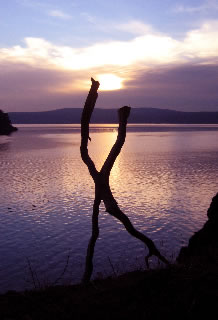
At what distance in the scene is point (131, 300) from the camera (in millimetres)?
8461

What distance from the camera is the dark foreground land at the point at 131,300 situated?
25.6 ft

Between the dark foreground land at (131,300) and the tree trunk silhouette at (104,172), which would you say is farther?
the tree trunk silhouette at (104,172)

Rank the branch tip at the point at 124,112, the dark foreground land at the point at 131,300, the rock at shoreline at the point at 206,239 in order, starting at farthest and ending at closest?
the rock at shoreline at the point at 206,239, the branch tip at the point at 124,112, the dark foreground land at the point at 131,300

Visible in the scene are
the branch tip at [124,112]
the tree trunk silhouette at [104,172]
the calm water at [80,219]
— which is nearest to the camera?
the tree trunk silhouette at [104,172]

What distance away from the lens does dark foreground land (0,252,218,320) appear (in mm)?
7789

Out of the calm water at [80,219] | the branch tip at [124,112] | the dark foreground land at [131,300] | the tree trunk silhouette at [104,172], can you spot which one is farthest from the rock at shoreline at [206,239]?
the branch tip at [124,112]

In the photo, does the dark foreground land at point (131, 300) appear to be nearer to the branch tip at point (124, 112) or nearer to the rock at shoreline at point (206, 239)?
the branch tip at point (124, 112)

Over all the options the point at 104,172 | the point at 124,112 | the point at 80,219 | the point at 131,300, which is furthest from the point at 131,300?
the point at 80,219

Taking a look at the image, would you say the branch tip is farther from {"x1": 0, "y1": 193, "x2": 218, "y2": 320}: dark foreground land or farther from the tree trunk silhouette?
{"x1": 0, "y1": 193, "x2": 218, "y2": 320}: dark foreground land

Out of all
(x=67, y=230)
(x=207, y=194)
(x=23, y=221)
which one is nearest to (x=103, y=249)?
(x=67, y=230)

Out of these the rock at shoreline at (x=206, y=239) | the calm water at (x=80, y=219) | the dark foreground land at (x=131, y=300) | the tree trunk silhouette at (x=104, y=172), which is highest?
the tree trunk silhouette at (x=104, y=172)

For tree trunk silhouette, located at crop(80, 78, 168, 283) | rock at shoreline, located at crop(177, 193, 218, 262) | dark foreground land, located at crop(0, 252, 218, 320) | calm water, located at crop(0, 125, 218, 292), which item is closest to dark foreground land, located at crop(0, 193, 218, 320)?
dark foreground land, located at crop(0, 252, 218, 320)

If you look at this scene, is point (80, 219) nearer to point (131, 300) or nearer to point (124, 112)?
point (124, 112)

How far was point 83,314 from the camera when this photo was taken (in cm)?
797
